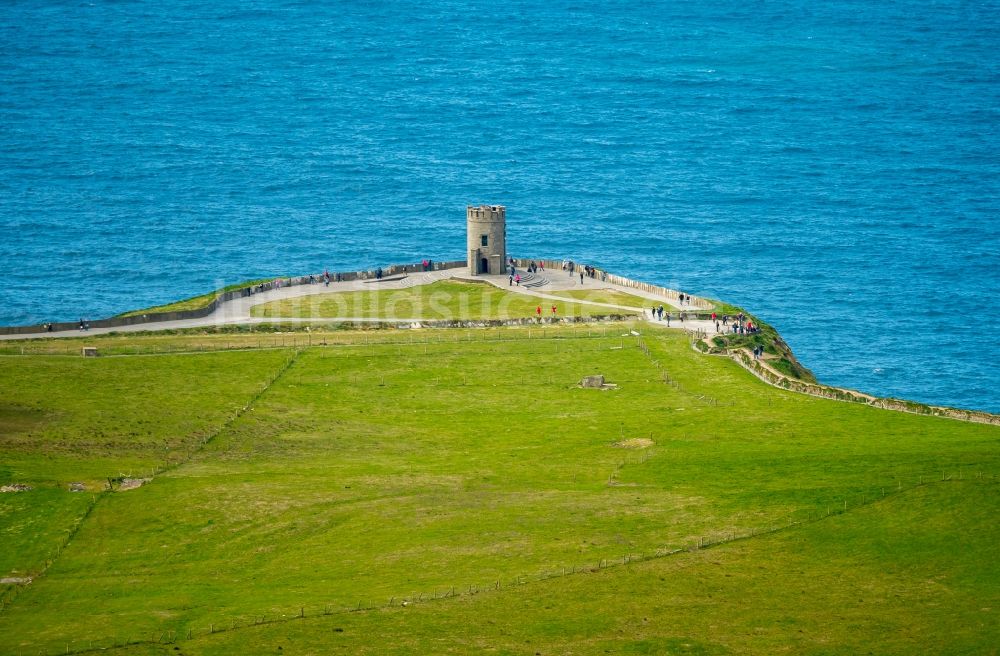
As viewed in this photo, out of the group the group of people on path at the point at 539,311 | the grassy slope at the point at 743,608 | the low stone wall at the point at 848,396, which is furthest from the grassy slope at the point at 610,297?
the grassy slope at the point at 743,608

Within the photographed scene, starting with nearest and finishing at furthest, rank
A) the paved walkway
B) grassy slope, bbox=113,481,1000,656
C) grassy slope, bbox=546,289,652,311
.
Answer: grassy slope, bbox=113,481,1000,656, the paved walkway, grassy slope, bbox=546,289,652,311

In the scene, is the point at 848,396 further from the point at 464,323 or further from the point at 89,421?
the point at 89,421

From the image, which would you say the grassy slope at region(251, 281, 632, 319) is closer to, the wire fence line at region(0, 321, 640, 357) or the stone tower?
the stone tower

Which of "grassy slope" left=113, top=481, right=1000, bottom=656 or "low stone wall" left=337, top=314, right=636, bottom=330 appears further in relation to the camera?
"low stone wall" left=337, top=314, right=636, bottom=330

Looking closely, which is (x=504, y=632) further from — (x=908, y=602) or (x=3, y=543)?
(x=3, y=543)

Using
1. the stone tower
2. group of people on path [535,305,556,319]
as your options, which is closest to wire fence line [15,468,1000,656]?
group of people on path [535,305,556,319]

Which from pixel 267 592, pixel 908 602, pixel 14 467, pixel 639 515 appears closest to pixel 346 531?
pixel 267 592

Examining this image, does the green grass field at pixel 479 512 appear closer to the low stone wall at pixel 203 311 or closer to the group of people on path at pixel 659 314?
the low stone wall at pixel 203 311
